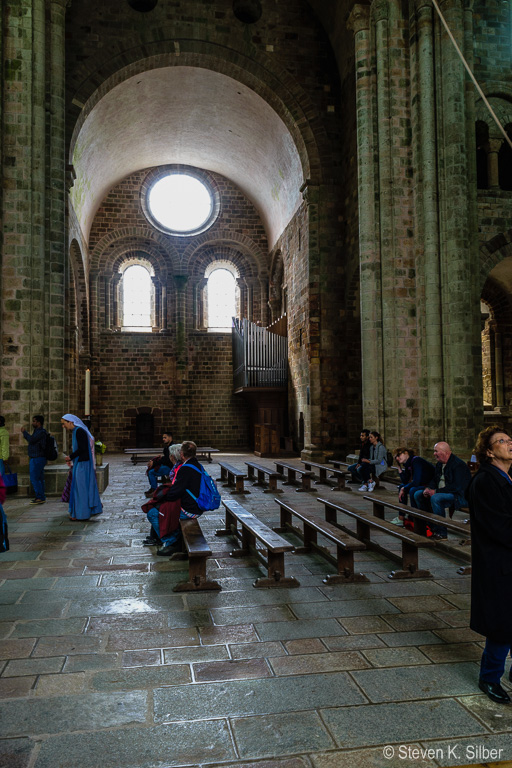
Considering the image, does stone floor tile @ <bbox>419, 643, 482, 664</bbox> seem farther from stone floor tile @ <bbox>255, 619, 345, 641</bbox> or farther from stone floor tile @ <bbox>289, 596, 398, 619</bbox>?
stone floor tile @ <bbox>289, 596, 398, 619</bbox>

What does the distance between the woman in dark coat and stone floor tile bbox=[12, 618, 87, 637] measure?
2510 mm

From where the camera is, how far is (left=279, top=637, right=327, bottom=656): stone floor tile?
12.0ft

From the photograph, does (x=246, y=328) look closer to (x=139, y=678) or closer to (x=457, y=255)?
(x=457, y=255)

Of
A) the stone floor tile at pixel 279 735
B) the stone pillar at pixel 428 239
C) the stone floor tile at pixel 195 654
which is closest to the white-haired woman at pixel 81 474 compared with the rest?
the stone floor tile at pixel 195 654

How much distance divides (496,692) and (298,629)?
4.40 ft

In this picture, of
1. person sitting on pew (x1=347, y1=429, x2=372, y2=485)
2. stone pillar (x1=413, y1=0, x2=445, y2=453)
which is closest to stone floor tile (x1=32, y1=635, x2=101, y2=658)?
person sitting on pew (x1=347, y1=429, x2=372, y2=485)

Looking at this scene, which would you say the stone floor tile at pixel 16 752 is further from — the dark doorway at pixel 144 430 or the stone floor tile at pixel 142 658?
the dark doorway at pixel 144 430

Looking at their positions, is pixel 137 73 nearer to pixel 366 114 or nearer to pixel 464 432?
pixel 366 114

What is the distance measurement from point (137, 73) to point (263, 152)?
477 cm

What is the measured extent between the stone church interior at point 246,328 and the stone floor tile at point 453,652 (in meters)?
0.03

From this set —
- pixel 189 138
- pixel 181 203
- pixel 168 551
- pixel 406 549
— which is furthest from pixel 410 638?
pixel 181 203

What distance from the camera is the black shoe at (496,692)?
302 cm

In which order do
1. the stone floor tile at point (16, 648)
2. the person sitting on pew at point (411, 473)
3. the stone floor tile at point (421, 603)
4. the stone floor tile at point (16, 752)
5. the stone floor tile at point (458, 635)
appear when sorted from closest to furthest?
the stone floor tile at point (16, 752) → the stone floor tile at point (16, 648) → the stone floor tile at point (458, 635) → the stone floor tile at point (421, 603) → the person sitting on pew at point (411, 473)

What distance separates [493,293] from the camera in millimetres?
18562
